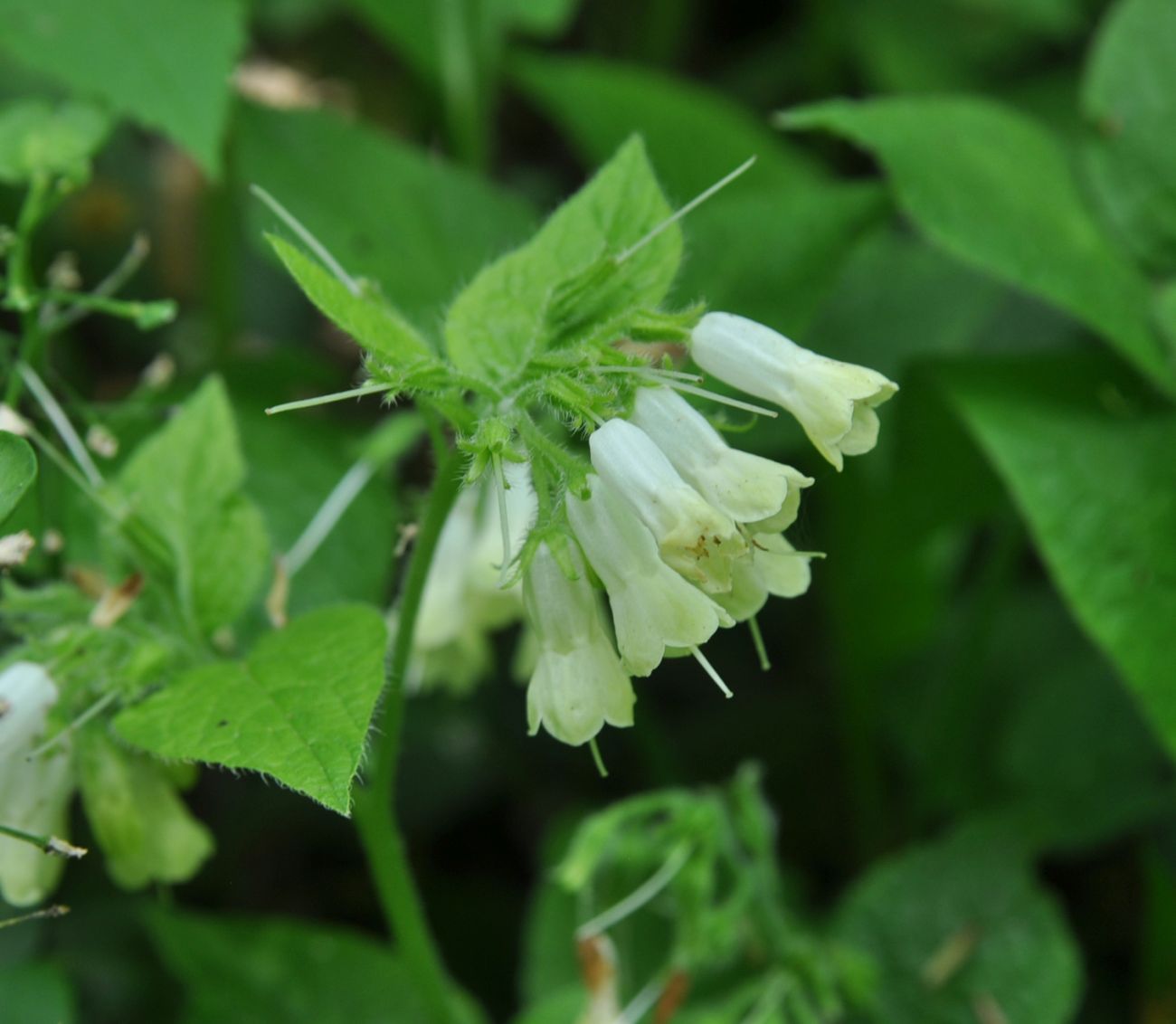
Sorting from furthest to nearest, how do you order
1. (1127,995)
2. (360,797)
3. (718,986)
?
(1127,995) → (718,986) → (360,797)

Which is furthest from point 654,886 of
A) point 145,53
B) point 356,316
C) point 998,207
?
point 145,53

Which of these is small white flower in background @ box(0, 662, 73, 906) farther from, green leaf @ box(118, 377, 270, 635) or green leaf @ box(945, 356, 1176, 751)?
green leaf @ box(945, 356, 1176, 751)

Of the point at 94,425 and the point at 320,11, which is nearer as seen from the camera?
the point at 94,425

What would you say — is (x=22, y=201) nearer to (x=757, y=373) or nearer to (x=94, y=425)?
(x=94, y=425)

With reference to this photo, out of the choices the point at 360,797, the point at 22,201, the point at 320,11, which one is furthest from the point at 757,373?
the point at 320,11

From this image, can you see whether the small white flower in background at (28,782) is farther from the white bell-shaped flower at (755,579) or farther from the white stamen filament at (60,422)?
the white bell-shaped flower at (755,579)

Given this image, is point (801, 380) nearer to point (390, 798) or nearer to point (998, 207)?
point (390, 798)
